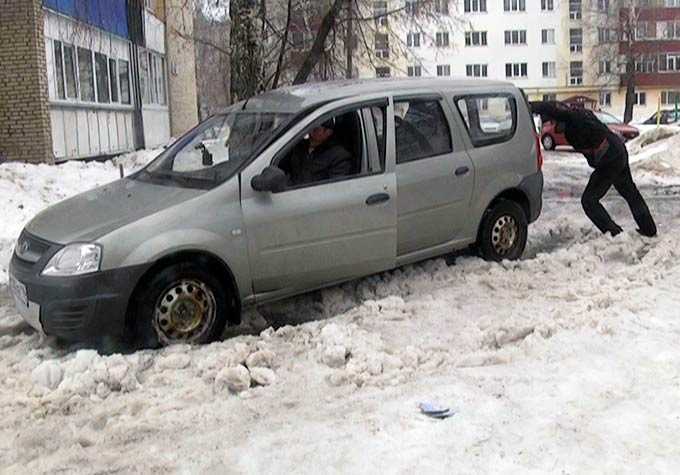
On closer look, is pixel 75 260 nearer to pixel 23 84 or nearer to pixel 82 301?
pixel 82 301

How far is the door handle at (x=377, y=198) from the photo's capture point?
6.02 m

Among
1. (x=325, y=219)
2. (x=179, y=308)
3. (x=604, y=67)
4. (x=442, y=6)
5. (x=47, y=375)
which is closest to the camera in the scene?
(x=47, y=375)

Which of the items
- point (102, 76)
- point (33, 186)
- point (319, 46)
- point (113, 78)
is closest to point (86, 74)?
point (102, 76)

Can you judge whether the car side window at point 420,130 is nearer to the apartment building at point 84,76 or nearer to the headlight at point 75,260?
the headlight at point 75,260

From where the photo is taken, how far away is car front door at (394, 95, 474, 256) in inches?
250

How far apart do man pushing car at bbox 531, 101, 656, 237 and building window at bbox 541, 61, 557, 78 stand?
63.2 metres

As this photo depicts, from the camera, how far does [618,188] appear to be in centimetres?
835

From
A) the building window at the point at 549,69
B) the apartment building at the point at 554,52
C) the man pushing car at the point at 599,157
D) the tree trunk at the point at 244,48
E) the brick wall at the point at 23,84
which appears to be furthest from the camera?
the building window at the point at 549,69

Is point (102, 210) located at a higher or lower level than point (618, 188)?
higher

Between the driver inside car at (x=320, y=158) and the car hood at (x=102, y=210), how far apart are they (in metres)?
0.79

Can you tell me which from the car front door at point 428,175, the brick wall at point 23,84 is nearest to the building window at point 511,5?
the brick wall at point 23,84

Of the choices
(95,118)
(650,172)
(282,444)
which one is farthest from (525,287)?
(95,118)

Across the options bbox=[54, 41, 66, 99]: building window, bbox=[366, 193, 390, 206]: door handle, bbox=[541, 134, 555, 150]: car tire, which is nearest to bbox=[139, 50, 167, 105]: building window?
bbox=[54, 41, 66, 99]: building window

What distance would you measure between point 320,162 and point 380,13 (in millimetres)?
13071
